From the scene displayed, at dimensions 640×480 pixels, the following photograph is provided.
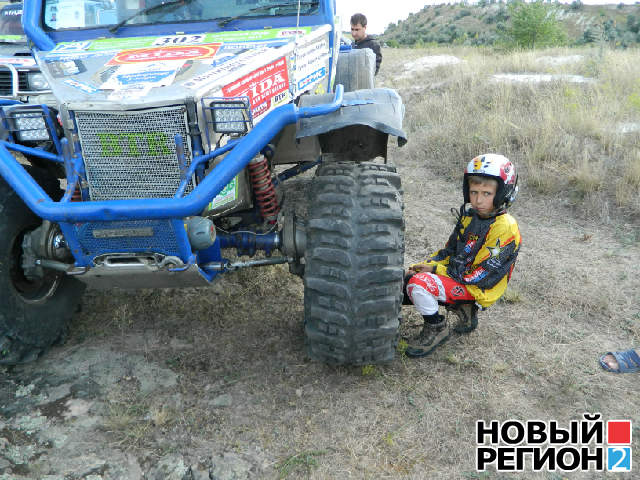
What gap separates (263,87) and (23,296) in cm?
184

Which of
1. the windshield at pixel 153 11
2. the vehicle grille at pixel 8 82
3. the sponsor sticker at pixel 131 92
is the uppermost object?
the windshield at pixel 153 11

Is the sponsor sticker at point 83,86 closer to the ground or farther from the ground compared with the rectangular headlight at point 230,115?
farther from the ground

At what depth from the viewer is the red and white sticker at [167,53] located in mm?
2864

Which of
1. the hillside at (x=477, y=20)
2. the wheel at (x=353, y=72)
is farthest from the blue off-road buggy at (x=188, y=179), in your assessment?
the hillside at (x=477, y=20)

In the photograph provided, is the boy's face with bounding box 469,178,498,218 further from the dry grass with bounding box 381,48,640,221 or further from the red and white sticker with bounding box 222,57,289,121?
the dry grass with bounding box 381,48,640,221

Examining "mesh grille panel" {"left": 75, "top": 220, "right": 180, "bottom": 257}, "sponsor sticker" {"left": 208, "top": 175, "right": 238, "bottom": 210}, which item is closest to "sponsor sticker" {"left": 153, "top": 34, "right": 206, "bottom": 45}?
"sponsor sticker" {"left": 208, "top": 175, "right": 238, "bottom": 210}

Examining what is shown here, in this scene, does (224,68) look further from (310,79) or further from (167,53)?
(310,79)

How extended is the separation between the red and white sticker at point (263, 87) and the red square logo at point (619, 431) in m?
2.36

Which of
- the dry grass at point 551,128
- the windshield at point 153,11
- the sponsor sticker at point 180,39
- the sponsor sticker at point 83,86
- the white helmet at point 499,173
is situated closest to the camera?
the sponsor sticker at point 83,86

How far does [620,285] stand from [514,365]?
1518 mm

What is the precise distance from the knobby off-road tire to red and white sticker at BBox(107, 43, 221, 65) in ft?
3.31

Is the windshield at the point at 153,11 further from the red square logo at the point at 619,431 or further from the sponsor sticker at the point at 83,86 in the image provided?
the red square logo at the point at 619,431

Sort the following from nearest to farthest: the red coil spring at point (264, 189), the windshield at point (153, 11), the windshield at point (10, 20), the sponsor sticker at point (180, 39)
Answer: the sponsor sticker at point (180, 39)
the red coil spring at point (264, 189)
the windshield at point (153, 11)
the windshield at point (10, 20)

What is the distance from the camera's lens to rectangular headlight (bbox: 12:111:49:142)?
8.15 feet
